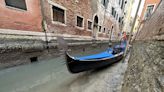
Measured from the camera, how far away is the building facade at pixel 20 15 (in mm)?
3416

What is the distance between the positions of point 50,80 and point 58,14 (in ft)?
13.1

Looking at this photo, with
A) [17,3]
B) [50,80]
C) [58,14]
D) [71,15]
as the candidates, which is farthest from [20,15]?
[71,15]

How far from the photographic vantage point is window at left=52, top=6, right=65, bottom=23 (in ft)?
17.6

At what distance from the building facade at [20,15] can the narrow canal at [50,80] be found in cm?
178

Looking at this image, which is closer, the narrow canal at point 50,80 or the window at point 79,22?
the narrow canal at point 50,80

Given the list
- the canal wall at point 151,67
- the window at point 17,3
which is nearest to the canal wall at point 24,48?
the window at point 17,3

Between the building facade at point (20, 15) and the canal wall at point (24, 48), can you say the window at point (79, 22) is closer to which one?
the canal wall at point (24, 48)

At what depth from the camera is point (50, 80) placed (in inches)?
140

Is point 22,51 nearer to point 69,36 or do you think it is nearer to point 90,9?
point 69,36

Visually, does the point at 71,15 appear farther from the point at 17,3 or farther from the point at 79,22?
the point at 17,3

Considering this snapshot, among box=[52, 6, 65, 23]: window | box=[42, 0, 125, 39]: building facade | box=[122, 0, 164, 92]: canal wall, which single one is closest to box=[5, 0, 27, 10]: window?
box=[42, 0, 125, 39]: building facade

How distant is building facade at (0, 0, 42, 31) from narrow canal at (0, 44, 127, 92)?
1.78 meters

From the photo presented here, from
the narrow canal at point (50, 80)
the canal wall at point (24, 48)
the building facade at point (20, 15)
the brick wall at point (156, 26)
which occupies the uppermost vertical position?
the building facade at point (20, 15)

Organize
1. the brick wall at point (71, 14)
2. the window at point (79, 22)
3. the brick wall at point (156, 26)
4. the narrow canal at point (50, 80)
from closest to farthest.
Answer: the brick wall at point (156, 26) < the narrow canal at point (50, 80) < the brick wall at point (71, 14) < the window at point (79, 22)
